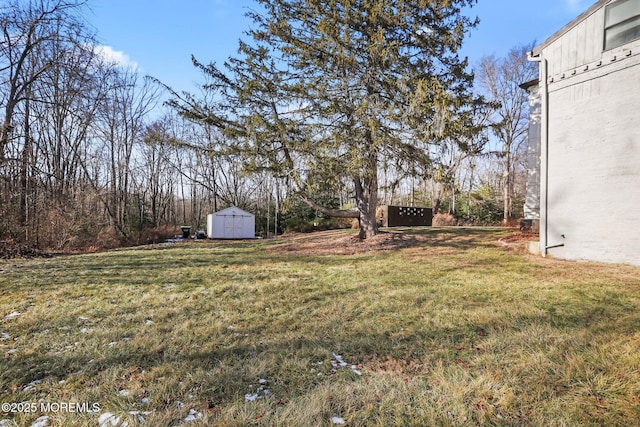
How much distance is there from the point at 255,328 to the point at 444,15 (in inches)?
400

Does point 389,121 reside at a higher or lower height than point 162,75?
lower

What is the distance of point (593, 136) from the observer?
6.41 m

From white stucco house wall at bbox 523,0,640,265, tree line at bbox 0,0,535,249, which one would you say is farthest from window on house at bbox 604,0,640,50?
tree line at bbox 0,0,535,249

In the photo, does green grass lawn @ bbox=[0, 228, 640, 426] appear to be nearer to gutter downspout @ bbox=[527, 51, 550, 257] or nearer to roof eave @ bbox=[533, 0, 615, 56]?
gutter downspout @ bbox=[527, 51, 550, 257]

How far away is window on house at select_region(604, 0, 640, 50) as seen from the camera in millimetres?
6016

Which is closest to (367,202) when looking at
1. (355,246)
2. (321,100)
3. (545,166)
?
(355,246)

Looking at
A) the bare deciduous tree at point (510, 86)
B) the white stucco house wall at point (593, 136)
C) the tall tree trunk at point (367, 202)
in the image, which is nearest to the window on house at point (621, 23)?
the white stucco house wall at point (593, 136)

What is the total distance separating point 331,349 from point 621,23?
859 cm

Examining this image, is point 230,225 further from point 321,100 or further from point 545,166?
point 545,166

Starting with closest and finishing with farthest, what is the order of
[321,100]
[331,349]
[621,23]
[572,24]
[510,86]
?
[331,349], [621,23], [572,24], [321,100], [510,86]

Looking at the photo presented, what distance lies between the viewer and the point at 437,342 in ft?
10.3

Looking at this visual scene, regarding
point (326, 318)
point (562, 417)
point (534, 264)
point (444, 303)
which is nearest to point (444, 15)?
point (534, 264)

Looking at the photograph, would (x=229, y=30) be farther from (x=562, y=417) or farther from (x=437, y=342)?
(x=562, y=417)

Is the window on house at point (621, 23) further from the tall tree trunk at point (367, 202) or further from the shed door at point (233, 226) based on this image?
the shed door at point (233, 226)
